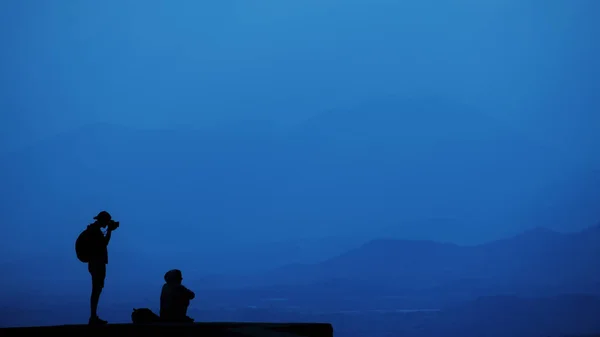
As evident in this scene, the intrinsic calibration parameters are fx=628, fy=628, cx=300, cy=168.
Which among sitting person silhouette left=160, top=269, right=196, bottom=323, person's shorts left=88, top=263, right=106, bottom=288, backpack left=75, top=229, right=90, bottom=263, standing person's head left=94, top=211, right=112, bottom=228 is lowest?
sitting person silhouette left=160, top=269, right=196, bottom=323

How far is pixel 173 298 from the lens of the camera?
17.4 feet

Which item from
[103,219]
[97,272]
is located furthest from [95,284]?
[103,219]

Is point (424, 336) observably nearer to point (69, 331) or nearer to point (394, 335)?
point (394, 335)

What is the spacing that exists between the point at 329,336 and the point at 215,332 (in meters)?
0.81

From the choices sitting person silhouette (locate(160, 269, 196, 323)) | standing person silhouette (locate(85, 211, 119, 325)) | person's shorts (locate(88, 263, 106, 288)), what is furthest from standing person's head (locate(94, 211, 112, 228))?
sitting person silhouette (locate(160, 269, 196, 323))

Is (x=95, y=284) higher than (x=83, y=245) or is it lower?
lower

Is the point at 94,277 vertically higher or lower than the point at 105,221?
lower

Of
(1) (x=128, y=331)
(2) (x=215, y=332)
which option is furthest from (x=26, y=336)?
(2) (x=215, y=332)

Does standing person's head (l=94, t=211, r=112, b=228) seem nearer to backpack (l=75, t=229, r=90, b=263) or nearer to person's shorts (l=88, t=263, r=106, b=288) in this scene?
backpack (l=75, t=229, r=90, b=263)

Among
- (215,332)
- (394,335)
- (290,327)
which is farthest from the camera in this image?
(394,335)

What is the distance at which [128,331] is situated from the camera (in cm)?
429

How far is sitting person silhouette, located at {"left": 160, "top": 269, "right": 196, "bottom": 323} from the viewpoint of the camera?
5301 mm

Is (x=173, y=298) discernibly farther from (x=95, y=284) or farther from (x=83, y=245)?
(x=83, y=245)

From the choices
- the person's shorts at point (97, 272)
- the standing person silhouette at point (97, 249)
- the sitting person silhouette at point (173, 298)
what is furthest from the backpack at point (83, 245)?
the sitting person silhouette at point (173, 298)
